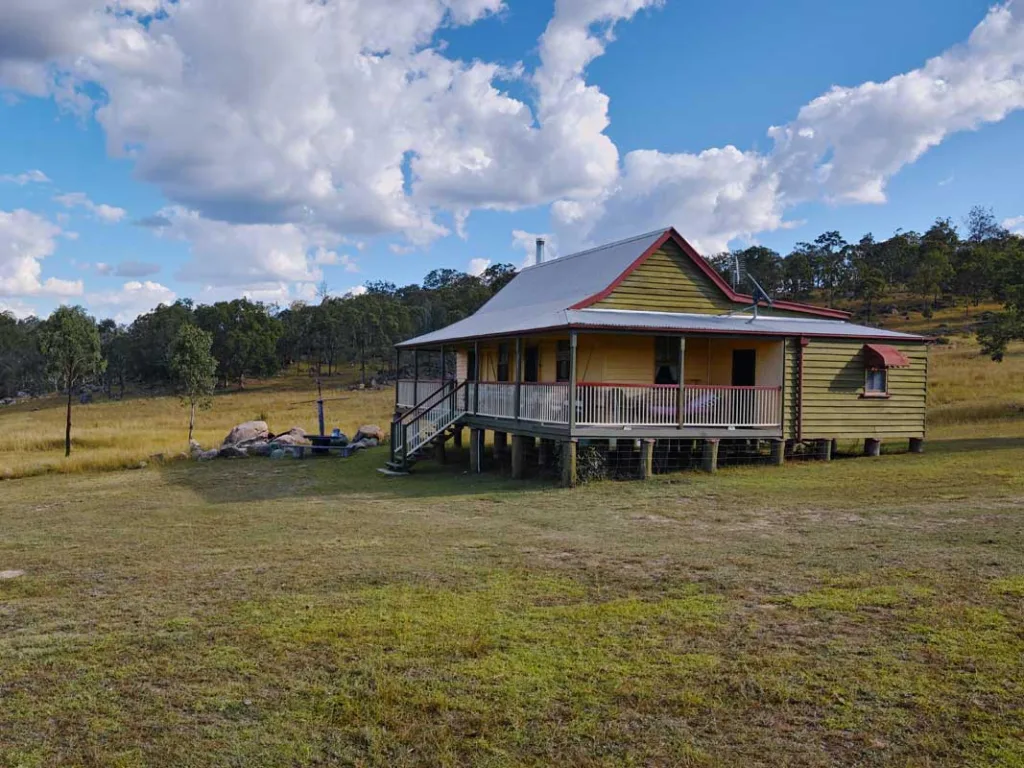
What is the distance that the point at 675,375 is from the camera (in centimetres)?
2056

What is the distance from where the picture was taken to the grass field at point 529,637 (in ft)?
16.0

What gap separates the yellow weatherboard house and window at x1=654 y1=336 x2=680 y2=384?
0.11 ft

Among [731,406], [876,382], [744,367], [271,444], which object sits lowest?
[271,444]

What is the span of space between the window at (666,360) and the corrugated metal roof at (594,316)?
0.79 metres

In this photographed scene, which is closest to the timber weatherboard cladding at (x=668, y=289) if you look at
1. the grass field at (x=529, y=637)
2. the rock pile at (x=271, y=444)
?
the grass field at (x=529, y=637)

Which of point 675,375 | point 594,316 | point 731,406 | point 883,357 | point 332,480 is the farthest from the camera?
point 675,375

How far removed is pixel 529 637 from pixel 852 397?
51.3 ft

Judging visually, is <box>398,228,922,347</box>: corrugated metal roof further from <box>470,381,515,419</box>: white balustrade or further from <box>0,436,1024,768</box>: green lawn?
<box>0,436,1024,768</box>: green lawn

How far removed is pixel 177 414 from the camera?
44719 mm

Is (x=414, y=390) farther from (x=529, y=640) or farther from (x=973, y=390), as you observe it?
(x=973, y=390)

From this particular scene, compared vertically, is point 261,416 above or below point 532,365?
below

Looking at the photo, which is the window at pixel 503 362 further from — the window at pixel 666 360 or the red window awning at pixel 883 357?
the red window awning at pixel 883 357

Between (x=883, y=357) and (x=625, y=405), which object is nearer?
(x=625, y=405)

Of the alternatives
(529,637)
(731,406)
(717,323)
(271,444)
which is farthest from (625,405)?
(271,444)
